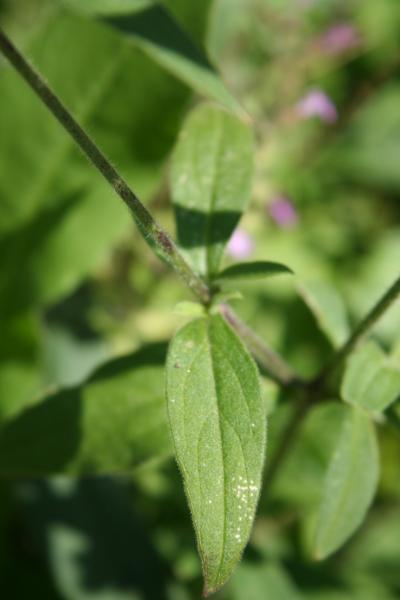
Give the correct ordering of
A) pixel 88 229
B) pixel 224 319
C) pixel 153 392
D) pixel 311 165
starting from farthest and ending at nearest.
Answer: pixel 311 165, pixel 88 229, pixel 153 392, pixel 224 319

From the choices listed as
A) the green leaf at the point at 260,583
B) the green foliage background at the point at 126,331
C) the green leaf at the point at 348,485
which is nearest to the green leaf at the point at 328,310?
the green foliage background at the point at 126,331

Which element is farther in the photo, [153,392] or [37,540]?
[37,540]

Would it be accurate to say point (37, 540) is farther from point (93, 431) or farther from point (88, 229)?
point (88, 229)

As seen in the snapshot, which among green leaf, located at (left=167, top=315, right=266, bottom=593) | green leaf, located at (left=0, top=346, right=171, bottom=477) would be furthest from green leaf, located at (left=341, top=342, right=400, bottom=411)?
green leaf, located at (left=0, top=346, right=171, bottom=477)

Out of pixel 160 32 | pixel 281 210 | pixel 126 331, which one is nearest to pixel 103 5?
pixel 160 32

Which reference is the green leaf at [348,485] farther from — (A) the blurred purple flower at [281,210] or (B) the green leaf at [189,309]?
(A) the blurred purple flower at [281,210]

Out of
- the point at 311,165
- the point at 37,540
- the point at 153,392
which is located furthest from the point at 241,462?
the point at 311,165

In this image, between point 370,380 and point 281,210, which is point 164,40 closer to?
point 370,380
